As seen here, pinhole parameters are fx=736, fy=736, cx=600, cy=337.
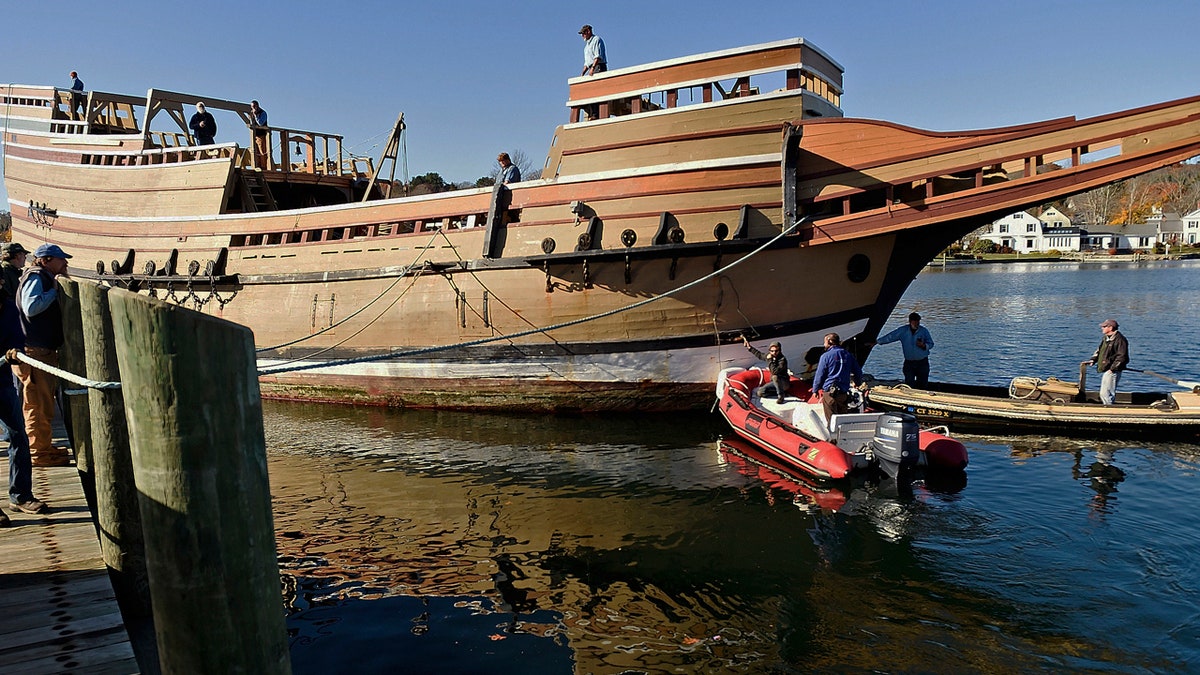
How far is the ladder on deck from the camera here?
1580cm

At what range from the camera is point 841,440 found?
30.4ft

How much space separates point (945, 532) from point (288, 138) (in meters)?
15.6

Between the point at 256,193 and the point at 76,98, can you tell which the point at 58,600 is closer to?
the point at 256,193

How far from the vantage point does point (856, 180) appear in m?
10.8

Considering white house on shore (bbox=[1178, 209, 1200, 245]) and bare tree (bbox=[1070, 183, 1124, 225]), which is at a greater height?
bare tree (bbox=[1070, 183, 1124, 225])

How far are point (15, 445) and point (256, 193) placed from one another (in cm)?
1276

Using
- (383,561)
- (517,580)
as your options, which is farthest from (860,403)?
(383,561)

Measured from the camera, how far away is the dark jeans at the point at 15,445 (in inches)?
195

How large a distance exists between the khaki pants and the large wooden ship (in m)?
3.35

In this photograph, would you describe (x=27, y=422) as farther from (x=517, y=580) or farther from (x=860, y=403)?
(x=860, y=403)

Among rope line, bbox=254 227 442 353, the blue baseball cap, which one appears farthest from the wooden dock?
rope line, bbox=254 227 442 353

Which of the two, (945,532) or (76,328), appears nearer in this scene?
(76,328)

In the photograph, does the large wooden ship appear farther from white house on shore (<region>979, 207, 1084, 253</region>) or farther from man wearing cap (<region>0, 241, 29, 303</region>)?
white house on shore (<region>979, 207, 1084, 253</region>)

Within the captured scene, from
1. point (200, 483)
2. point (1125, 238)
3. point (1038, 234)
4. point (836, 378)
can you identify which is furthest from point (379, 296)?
point (1125, 238)
